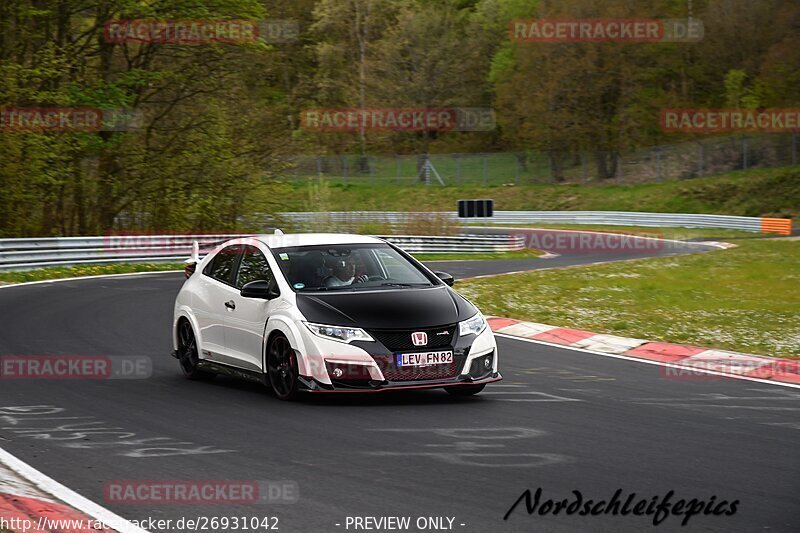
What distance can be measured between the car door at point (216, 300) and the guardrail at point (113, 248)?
17.8m

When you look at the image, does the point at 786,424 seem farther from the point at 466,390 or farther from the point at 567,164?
the point at 567,164

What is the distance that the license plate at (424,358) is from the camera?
1015 centimetres

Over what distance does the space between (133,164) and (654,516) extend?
3283 centimetres

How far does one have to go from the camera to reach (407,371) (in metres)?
10.2

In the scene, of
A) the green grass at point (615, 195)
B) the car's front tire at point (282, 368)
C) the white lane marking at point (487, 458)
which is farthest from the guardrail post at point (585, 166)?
the white lane marking at point (487, 458)

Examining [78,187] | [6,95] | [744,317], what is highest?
[6,95]

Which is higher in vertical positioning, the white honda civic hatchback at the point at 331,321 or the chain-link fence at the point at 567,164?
the chain-link fence at the point at 567,164

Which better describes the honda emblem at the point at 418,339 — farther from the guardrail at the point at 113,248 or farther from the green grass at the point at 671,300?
the guardrail at the point at 113,248

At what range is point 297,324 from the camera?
33.9 feet

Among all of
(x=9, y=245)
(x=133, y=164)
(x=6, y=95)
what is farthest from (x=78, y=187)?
(x=9, y=245)

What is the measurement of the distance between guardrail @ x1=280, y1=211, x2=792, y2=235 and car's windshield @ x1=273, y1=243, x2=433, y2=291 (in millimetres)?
29919

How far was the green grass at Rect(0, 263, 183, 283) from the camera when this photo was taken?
2762 cm

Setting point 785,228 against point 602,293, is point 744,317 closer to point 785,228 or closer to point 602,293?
point 602,293

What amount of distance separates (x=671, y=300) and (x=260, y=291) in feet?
40.9
